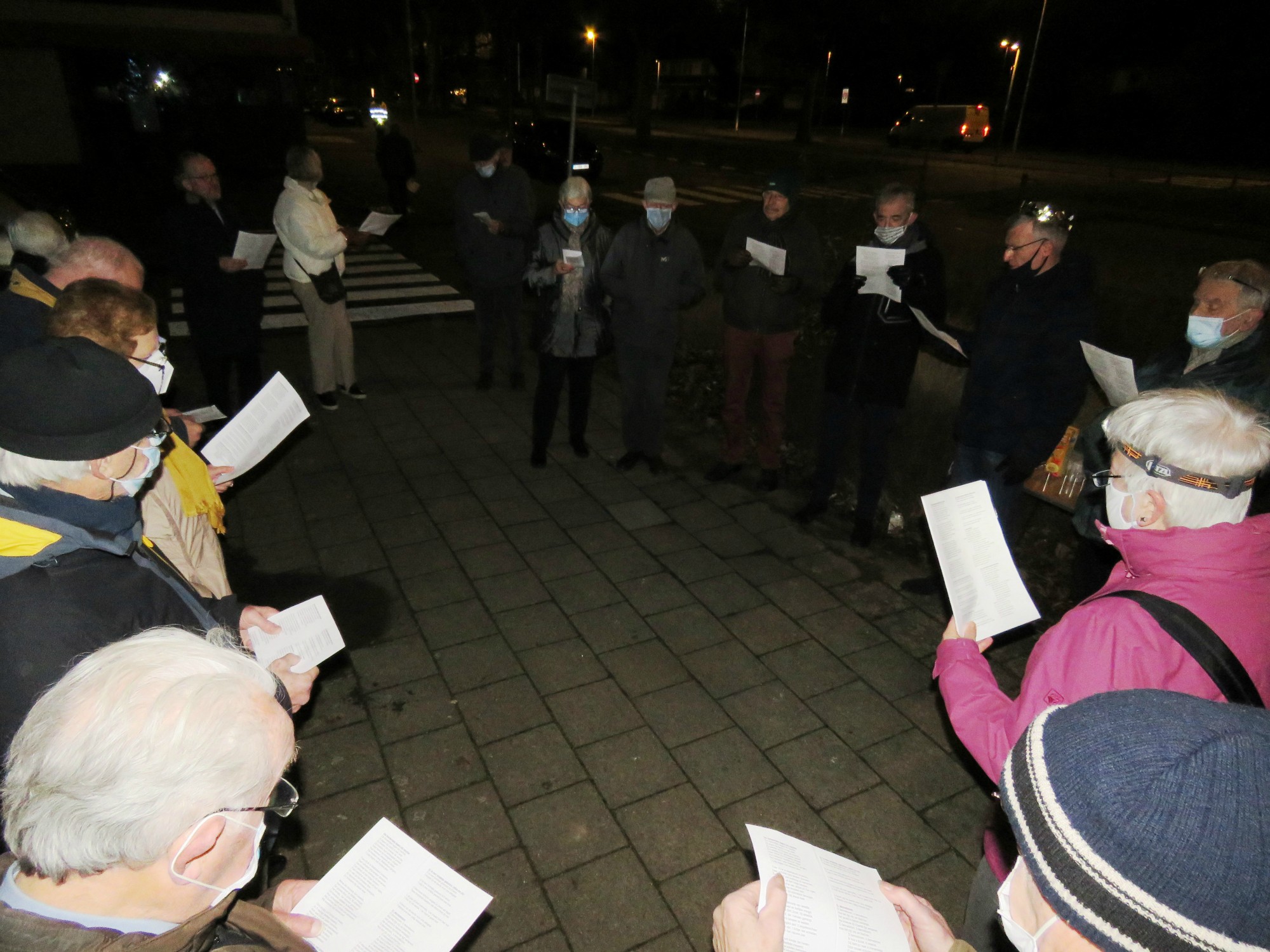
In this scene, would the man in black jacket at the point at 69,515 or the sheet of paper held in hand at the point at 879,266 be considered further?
the sheet of paper held in hand at the point at 879,266

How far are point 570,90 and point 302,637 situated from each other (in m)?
7.58

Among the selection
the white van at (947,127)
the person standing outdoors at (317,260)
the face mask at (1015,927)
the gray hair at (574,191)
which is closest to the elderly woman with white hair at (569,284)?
the gray hair at (574,191)

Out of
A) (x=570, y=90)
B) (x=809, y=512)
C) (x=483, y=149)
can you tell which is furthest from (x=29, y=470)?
(x=570, y=90)

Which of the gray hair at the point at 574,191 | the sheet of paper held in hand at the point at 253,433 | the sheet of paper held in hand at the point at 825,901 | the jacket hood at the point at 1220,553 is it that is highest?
the gray hair at the point at 574,191

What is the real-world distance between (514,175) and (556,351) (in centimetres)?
254

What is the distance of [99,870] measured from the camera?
1.15m

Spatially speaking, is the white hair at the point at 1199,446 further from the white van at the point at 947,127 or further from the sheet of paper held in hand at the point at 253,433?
the white van at the point at 947,127

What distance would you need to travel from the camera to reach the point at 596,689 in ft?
12.3

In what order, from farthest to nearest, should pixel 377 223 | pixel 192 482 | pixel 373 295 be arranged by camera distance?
1. pixel 373 295
2. pixel 377 223
3. pixel 192 482

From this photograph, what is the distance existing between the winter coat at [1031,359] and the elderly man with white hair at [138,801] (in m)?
3.75

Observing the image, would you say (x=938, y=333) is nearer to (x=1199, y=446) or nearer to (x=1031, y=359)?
(x=1031, y=359)

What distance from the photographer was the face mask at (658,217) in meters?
5.26

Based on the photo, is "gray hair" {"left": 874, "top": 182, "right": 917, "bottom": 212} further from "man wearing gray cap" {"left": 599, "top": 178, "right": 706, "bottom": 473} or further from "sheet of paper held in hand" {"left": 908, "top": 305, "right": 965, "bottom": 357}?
"man wearing gray cap" {"left": 599, "top": 178, "right": 706, "bottom": 473}

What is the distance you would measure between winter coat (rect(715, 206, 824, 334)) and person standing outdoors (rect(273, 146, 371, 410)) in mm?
3142
